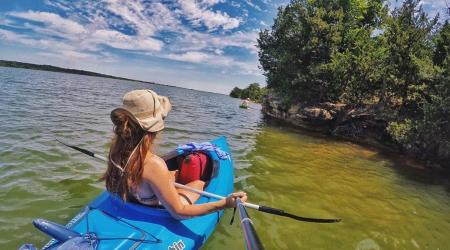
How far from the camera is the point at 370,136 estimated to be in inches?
857

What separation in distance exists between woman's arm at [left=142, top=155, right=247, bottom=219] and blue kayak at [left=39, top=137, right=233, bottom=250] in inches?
11.1

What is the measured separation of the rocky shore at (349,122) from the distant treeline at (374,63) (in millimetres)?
647

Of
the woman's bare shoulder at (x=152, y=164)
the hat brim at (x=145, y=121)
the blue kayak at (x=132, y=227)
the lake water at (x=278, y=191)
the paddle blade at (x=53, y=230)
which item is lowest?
the lake water at (x=278, y=191)

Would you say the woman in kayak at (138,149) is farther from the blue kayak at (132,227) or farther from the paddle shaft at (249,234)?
the paddle shaft at (249,234)

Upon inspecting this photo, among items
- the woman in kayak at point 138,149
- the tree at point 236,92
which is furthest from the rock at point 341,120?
the tree at point 236,92

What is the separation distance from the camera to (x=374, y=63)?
21.8 m

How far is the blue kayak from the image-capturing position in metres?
3.66

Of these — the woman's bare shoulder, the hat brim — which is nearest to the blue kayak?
the woman's bare shoulder

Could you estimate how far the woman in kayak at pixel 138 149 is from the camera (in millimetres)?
3125

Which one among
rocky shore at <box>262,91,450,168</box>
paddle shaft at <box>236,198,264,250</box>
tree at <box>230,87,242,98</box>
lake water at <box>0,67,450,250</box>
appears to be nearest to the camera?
paddle shaft at <box>236,198,264,250</box>

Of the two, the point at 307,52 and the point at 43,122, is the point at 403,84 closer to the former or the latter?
the point at 307,52

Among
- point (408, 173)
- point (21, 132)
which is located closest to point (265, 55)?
point (408, 173)

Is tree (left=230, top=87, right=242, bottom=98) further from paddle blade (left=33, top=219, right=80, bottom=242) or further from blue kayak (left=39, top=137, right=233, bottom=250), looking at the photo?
paddle blade (left=33, top=219, right=80, bottom=242)

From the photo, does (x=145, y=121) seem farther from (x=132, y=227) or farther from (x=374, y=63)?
(x=374, y=63)
